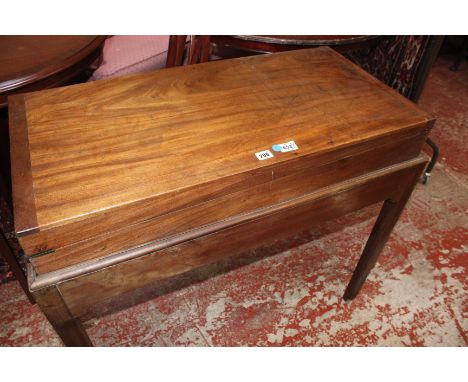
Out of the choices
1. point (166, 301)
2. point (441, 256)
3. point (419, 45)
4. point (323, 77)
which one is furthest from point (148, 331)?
point (419, 45)

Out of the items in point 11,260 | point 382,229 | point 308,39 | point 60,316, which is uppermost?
point 308,39

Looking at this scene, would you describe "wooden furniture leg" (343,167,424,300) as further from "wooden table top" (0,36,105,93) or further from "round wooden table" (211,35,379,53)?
"wooden table top" (0,36,105,93)

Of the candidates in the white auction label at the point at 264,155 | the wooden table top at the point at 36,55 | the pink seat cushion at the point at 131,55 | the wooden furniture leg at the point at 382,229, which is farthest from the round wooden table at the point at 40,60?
the wooden furniture leg at the point at 382,229

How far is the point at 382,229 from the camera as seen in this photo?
130 cm

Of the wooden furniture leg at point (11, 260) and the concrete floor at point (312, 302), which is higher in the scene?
the wooden furniture leg at point (11, 260)

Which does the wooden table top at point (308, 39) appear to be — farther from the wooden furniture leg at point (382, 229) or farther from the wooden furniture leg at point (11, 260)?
the wooden furniture leg at point (11, 260)

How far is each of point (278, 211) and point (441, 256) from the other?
119 cm

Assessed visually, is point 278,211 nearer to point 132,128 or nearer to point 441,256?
point 132,128

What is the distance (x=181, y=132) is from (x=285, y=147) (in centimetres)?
26

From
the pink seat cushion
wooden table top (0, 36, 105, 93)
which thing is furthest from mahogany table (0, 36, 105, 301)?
the pink seat cushion

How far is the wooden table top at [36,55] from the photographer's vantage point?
1.14 m

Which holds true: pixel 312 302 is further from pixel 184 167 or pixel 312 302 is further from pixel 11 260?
pixel 11 260

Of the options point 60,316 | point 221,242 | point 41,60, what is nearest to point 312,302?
point 221,242

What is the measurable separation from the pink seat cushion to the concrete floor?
1018 millimetres
